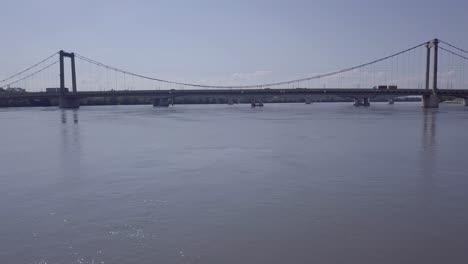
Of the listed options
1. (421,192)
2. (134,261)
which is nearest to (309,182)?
(421,192)

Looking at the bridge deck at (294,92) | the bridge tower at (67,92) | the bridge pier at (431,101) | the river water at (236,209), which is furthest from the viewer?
the bridge tower at (67,92)

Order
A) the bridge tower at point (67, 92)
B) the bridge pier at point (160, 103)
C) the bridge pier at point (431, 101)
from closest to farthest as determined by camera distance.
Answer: the bridge pier at point (431, 101) < the bridge tower at point (67, 92) < the bridge pier at point (160, 103)

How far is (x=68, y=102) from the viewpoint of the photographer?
89562 millimetres

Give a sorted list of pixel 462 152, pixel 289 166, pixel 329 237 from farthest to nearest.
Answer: pixel 462 152
pixel 289 166
pixel 329 237

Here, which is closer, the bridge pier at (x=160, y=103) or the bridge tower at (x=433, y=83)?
the bridge tower at (x=433, y=83)

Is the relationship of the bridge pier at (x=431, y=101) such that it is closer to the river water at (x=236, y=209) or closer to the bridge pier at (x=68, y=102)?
the river water at (x=236, y=209)

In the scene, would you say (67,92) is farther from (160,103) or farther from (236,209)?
(236,209)

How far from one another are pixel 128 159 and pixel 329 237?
427 inches

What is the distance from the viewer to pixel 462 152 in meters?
17.4

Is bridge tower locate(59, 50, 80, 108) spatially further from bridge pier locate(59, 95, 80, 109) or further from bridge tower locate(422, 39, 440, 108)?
bridge tower locate(422, 39, 440, 108)

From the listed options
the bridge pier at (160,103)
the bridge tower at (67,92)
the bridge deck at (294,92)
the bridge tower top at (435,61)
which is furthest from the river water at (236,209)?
the bridge pier at (160,103)

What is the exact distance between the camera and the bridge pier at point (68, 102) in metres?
87.3

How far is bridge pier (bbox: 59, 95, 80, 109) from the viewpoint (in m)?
87.3

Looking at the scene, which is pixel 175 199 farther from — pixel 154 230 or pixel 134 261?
pixel 134 261
